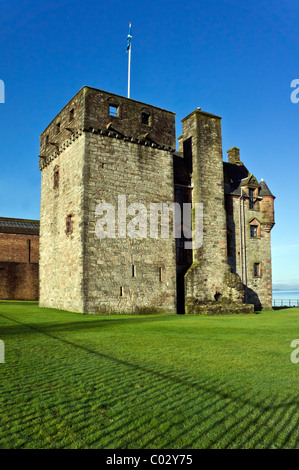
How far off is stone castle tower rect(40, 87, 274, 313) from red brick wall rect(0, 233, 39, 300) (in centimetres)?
687

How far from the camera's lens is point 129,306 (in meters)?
20.6

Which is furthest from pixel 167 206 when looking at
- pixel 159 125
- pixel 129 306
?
pixel 129 306

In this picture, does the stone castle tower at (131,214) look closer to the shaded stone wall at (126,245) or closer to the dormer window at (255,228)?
the shaded stone wall at (126,245)

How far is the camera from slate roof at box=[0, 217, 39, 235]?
3573cm

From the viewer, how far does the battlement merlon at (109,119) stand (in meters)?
20.5

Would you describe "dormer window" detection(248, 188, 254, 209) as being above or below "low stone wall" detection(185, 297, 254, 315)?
above

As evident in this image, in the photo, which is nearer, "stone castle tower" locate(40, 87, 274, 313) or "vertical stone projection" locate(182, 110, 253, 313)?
"stone castle tower" locate(40, 87, 274, 313)

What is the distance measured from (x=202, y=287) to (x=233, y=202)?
27.4ft

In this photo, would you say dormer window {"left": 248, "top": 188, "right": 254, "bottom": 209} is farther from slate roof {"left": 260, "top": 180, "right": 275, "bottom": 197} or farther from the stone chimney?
the stone chimney

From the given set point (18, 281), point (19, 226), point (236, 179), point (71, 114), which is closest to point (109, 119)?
point (71, 114)
